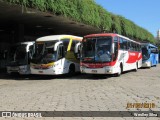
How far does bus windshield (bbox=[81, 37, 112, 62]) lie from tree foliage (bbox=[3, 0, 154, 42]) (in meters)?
4.07

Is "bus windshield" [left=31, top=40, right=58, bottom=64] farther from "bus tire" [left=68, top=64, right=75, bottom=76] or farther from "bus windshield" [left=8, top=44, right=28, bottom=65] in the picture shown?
"bus tire" [left=68, top=64, right=75, bottom=76]

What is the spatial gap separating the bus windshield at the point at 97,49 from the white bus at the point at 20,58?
3697 mm

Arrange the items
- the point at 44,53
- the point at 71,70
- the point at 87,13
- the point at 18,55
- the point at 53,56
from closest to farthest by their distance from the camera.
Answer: the point at 53,56 → the point at 44,53 → the point at 71,70 → the point at 18,55 → the point at 87,13

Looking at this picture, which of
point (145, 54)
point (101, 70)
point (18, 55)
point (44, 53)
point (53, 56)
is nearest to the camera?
point (101, 70)

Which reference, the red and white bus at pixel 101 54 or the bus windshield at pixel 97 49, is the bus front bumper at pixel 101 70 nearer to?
the red and white bus at pixel 101 54

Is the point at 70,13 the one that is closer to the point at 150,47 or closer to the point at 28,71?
the point at 28,71

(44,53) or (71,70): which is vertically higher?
(44,53)

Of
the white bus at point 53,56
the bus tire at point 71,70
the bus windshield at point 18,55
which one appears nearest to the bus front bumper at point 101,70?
the white bus at point 53,56

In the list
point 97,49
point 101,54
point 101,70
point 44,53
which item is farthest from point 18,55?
point 101,70

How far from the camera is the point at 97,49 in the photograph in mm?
19328

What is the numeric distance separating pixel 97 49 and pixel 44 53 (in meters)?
3.28

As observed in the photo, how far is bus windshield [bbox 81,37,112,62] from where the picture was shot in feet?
62.5

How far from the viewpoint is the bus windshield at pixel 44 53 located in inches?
766

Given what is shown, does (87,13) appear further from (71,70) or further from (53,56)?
(53,56)
